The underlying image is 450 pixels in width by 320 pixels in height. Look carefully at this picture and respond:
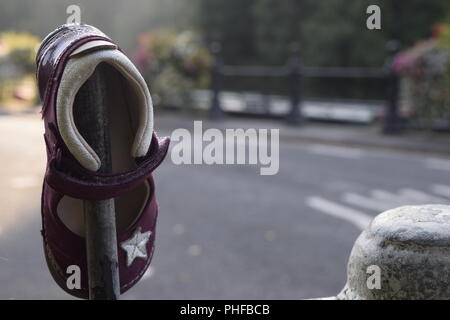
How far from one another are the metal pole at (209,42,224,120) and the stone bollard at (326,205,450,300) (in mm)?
15572

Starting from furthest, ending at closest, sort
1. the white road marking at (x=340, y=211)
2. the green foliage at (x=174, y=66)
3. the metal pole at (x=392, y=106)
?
the green foliage at (x=174, y=66), the metal pole at (x=392, y=106), the white road marking at (x=340, y=211)

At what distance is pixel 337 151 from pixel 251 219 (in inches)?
211

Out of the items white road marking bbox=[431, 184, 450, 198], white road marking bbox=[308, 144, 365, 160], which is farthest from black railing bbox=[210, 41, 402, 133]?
white road marking bbox=[431, 184, 450, 198]

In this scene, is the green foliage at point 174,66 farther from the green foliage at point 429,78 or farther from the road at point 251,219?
the road at point 251,219

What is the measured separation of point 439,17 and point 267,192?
86.6ft

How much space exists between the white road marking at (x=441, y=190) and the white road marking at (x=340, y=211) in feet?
4.69

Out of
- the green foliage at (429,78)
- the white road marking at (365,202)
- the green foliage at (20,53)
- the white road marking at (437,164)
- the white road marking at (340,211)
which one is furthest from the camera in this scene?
the green foliage at (20,53)

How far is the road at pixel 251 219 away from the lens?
Answer: 527cm

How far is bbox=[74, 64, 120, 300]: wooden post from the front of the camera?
1536 mm

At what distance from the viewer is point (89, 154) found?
1504 mm

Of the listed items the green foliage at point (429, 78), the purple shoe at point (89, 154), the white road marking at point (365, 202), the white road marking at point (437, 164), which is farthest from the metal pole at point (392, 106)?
the purple shoe at point (89, 154)

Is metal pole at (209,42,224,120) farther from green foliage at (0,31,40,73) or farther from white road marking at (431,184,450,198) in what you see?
white road marking at (431,184,450,198)

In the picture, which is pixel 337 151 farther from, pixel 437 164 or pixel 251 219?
pixel 251 219
